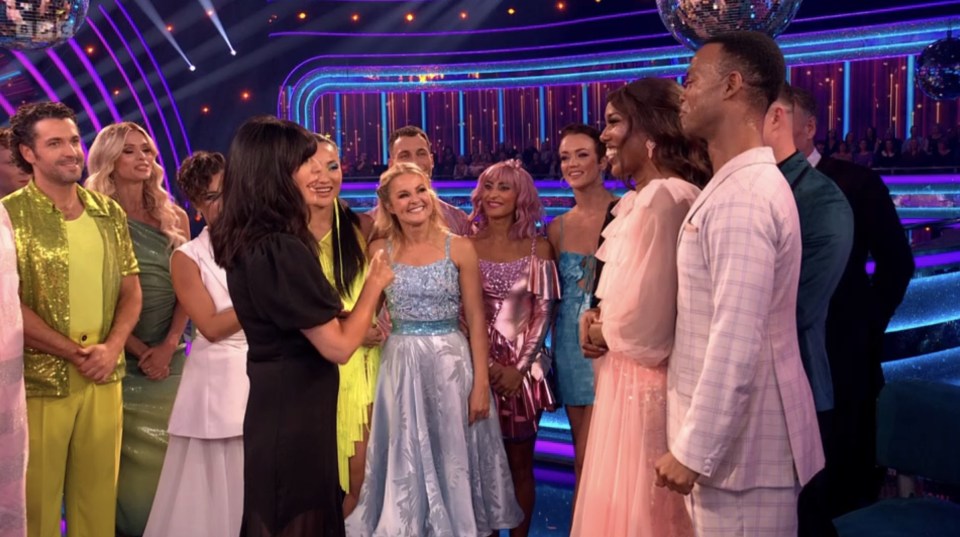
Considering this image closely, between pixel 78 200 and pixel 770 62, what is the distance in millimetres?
2727

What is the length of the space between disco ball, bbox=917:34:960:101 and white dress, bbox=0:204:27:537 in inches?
200

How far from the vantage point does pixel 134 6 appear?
10000mm

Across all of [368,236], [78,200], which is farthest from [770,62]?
[78,200]

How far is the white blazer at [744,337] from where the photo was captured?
208 cm

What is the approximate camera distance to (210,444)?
12.3ft

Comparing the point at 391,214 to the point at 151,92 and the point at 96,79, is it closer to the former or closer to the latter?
the point at 151,92

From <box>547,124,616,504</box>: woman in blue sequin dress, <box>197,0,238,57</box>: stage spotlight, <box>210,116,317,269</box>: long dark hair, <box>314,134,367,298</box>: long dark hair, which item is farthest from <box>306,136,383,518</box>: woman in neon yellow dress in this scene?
<box>197,0,238,57</box>: stage spotlight

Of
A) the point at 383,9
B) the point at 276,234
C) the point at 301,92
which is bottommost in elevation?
the point at 276,234

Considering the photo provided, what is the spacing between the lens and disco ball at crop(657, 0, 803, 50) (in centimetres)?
292

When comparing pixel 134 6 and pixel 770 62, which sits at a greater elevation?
pixel 134 6

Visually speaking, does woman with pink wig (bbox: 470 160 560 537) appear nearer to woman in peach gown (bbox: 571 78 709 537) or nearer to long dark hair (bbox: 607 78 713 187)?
woman in peach gown (bbox: 571 78 709 537)

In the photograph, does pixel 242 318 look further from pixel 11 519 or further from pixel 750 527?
pixel 750 527

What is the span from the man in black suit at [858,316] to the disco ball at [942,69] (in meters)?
2.76

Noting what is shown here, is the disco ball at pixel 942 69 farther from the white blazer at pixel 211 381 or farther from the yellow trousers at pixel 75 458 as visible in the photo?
the yellow trousers at pixel 75 458
